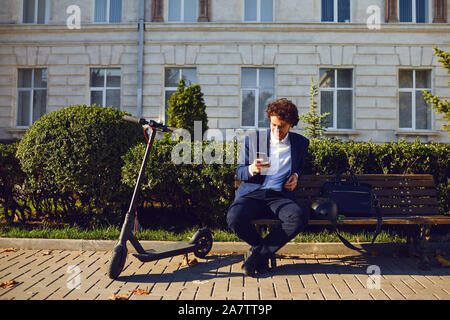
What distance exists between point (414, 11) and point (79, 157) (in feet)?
46.8

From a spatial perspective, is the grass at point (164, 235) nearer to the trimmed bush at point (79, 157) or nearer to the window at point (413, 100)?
the trimmed bush at point (79, 157)

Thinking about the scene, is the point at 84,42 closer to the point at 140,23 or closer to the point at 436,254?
the point at 140,23

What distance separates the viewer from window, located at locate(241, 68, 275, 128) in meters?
14.5

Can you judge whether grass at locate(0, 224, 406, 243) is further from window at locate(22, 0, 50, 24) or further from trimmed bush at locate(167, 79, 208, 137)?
window at locate(22, 0, 50, 24)

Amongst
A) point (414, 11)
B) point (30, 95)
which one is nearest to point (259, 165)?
point (414, 11)

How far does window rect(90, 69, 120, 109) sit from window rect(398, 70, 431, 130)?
427 inches

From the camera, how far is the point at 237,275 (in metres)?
3.97

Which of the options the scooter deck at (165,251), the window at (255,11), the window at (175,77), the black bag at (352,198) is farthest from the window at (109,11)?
the black bag at (352,198)

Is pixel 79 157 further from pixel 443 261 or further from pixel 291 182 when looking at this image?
pixel 443 261

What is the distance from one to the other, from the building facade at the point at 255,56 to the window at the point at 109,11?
1.5 inches

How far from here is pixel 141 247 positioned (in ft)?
13.3

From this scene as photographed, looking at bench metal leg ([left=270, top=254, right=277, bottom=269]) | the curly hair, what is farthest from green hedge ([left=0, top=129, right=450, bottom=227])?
bench metal leg ([left=270, top=254, right=277, bottom=269])

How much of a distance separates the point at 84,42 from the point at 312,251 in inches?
514
